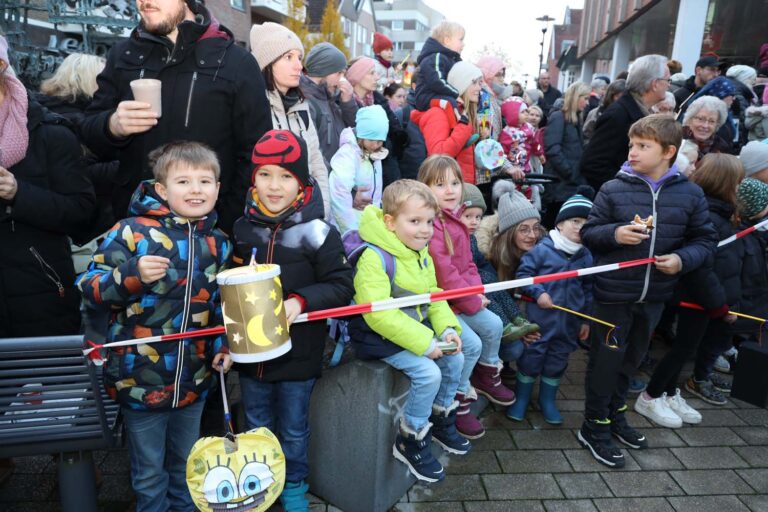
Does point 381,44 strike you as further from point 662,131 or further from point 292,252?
point 292,252

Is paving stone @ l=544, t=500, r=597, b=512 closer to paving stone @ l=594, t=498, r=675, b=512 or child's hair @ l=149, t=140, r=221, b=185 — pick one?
paving stone @ l=594, t=498, r=675, b=512

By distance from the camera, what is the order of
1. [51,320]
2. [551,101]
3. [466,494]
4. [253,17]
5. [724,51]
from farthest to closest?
[253,17]
[724,51]
[551,101]
[466,494]
[51,320]

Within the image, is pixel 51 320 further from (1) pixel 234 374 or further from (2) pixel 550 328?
(2) pixel 550 328

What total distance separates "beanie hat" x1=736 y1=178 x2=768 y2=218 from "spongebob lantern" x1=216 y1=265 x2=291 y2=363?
3.64 m

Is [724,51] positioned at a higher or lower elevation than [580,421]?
higher

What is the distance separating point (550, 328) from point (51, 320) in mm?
3076

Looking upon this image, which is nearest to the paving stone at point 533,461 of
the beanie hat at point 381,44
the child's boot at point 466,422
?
the child's boot at point 466,422

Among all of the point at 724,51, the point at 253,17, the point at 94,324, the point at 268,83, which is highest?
the point at 253,17

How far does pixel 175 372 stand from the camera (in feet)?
7.64

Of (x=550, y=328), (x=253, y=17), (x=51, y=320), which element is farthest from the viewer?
(x=253, y=17)

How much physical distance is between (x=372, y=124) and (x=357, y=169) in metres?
0.36

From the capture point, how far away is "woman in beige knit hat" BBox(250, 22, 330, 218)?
3.61 meters

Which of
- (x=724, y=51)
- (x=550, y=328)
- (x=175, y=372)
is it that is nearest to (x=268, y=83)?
(x=175, y=372)

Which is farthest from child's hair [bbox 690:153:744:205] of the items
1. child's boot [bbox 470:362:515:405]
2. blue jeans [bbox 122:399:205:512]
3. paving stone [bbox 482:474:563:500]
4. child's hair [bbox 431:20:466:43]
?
blue jeans [bbox 122:399:205:512]
